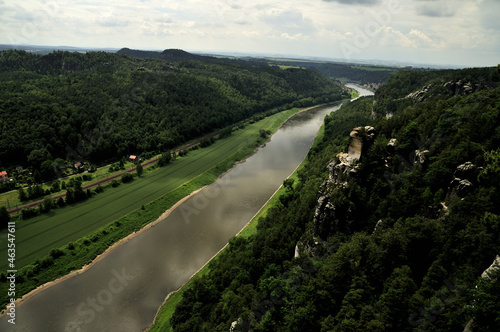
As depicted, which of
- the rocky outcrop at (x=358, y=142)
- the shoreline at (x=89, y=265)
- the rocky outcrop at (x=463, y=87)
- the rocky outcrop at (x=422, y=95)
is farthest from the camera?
the rocky outcrop at (x=422, y=95)

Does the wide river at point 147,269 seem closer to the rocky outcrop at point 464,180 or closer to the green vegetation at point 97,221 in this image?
the green vegetation at point 97,221

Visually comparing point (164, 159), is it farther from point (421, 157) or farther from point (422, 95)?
point (422, 95)

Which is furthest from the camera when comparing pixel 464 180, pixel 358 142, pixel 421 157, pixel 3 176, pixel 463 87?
pixel 3 176

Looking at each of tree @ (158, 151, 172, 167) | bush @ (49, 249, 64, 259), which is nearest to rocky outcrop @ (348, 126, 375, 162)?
bush @ (49, 249, 64, 259)

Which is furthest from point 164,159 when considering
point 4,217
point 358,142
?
point 358,142

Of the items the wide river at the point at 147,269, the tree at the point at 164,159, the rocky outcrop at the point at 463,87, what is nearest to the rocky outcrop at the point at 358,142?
the wide river at the point at 147,269

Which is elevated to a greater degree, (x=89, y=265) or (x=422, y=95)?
(x=422, y=95)

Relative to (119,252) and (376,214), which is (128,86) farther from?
(376,214)

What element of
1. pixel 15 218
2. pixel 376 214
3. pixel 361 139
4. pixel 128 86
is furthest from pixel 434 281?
pixel 128 86
